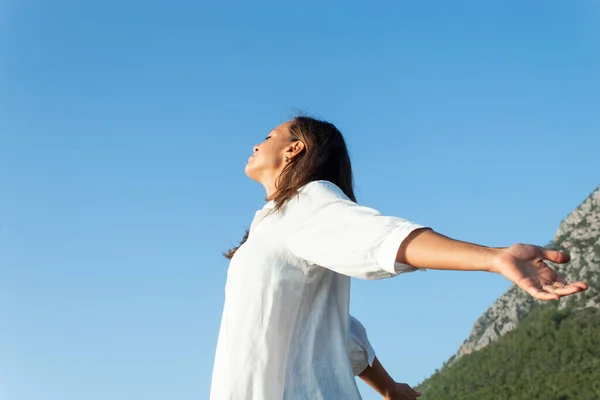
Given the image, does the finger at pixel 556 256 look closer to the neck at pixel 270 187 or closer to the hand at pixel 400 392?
the neck at pixel 270 187

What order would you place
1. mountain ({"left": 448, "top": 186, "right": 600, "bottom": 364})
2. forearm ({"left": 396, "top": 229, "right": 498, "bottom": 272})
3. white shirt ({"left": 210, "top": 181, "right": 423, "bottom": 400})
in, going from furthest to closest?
1. mountain ({"left": 448, "top": 186, "right": 600, "bottom": 364})
2. white shirt ({"left": 210, "top": 181, "right": 423, "bottom": 400})
3. forearm ({"left": 396, "top": 229, "right": 498, "bottom": 272})

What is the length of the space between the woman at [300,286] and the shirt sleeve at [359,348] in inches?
10.5

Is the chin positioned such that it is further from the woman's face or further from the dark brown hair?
the dark brown hair

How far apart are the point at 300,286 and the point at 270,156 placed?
566 mm

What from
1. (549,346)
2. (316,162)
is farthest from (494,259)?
(549,346)

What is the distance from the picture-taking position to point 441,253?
1.80 meters

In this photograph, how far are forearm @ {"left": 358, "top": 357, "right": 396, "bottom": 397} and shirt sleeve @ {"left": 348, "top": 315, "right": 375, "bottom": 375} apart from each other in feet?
1.12

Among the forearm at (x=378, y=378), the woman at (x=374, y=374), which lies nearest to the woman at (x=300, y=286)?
the woman at (x=374, y=374)

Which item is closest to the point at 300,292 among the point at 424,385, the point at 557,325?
the point at 557,325

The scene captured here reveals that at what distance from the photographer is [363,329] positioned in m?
2.72

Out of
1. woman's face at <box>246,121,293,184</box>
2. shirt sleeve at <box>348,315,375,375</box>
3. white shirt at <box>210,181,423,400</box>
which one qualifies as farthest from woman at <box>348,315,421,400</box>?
woman's face at <box>246,121,293,184</box>

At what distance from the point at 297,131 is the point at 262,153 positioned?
14 centimetres

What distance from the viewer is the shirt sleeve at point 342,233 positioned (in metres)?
1.93

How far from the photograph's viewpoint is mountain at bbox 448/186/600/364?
Result: 56.3 m
